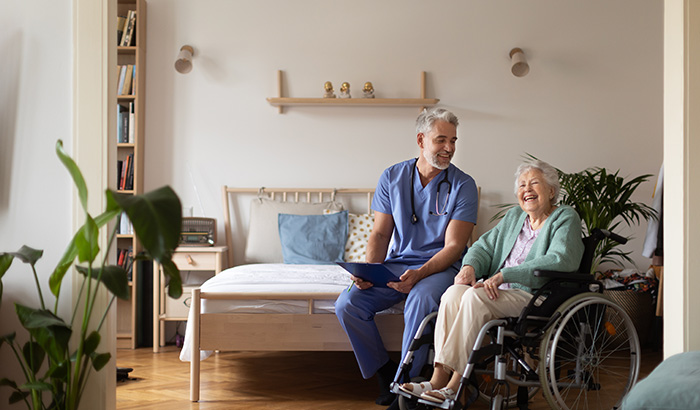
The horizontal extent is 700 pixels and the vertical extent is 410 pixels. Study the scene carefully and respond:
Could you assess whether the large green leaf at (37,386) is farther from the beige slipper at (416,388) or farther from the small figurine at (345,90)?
the small figurine at (345,90)

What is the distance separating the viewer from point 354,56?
4609mm

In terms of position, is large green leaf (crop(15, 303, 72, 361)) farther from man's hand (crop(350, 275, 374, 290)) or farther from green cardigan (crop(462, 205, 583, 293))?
green cardigan (crop(462, 205, 583, 293))

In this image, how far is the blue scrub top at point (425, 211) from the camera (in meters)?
3.04

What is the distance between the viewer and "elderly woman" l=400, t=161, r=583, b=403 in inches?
97.7

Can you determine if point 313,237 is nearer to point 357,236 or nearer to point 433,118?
point 357,236

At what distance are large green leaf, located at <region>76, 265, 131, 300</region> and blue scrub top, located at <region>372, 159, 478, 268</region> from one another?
155cm

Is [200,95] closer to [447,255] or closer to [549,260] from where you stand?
[447,255]

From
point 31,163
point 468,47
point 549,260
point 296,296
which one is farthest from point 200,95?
point 549,260

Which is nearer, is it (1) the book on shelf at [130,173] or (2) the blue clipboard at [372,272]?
(2) the blue clipboard at [372,272]

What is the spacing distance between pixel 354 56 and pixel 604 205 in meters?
1.88

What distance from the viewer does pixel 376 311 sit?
2.91 m

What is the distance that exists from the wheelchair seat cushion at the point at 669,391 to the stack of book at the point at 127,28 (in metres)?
3.78

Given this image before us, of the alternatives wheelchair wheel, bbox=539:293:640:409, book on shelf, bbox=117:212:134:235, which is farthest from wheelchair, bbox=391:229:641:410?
book on shelf, bbox=117:212:134:235

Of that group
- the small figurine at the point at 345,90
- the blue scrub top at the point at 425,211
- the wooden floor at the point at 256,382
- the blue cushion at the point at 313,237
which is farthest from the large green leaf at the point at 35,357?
the small figurine at the point at 345,90
